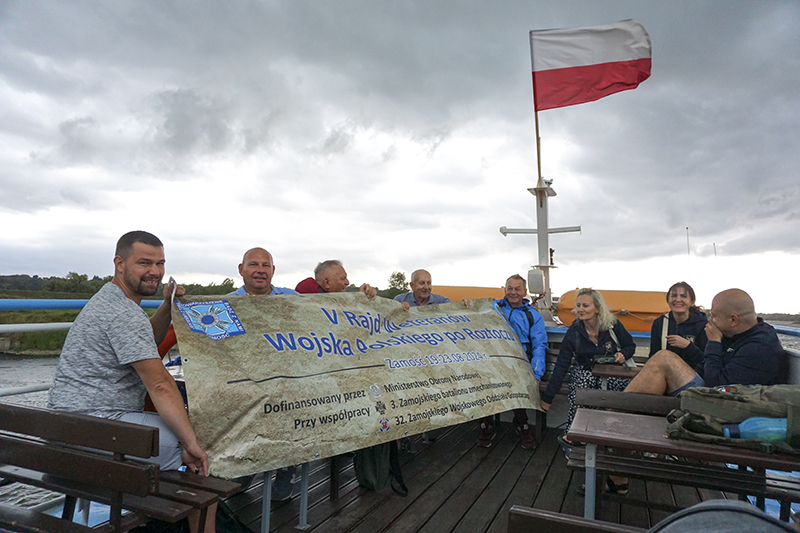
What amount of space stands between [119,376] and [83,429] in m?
0.45

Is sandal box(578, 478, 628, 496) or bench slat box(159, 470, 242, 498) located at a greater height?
bench slat box(159, 470, 242, 498)

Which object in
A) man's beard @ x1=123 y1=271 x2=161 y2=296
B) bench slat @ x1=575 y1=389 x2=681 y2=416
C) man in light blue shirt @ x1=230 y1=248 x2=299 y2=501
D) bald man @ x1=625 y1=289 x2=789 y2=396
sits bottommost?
bench slat @ x1=575 y1=389 x2=681 y2=416

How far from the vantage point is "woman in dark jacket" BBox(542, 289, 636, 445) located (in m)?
4.41

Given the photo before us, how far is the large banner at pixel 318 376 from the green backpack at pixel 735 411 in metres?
1.75

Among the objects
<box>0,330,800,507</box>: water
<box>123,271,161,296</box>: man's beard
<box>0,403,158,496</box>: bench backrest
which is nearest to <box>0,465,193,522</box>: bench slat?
<box>0,403,158,496</box>: bench backrest

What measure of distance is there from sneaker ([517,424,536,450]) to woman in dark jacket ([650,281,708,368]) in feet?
4.62

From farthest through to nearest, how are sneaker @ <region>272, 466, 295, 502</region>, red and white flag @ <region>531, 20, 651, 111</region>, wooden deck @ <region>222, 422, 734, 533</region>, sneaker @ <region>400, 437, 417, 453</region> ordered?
1. red and white flag @ <region>531, 20, 651, 111</region>
2. sneaker @ <region>400, 437, 417, 453</region>
3. sneaker @ <region>272, 466, 295, 502</region>
4. wooden deck @ <region>222, 422, 734, 533</region>

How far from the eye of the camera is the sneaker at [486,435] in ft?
15.6

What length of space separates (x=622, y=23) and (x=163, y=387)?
9461 mm

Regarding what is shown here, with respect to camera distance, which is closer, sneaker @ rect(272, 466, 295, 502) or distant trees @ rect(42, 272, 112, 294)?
sneaker @ rect(272, 466, 295, 502)

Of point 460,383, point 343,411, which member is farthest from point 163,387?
point 460,383

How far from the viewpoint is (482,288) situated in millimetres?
7734

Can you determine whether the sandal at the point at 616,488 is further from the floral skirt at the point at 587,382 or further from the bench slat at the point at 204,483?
the bench slat at the point at 204,483

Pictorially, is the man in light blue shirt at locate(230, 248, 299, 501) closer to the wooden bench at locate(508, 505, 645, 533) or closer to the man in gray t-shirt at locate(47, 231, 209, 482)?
the man in gray t-shirt at locate(47, 231, 209, 482)
